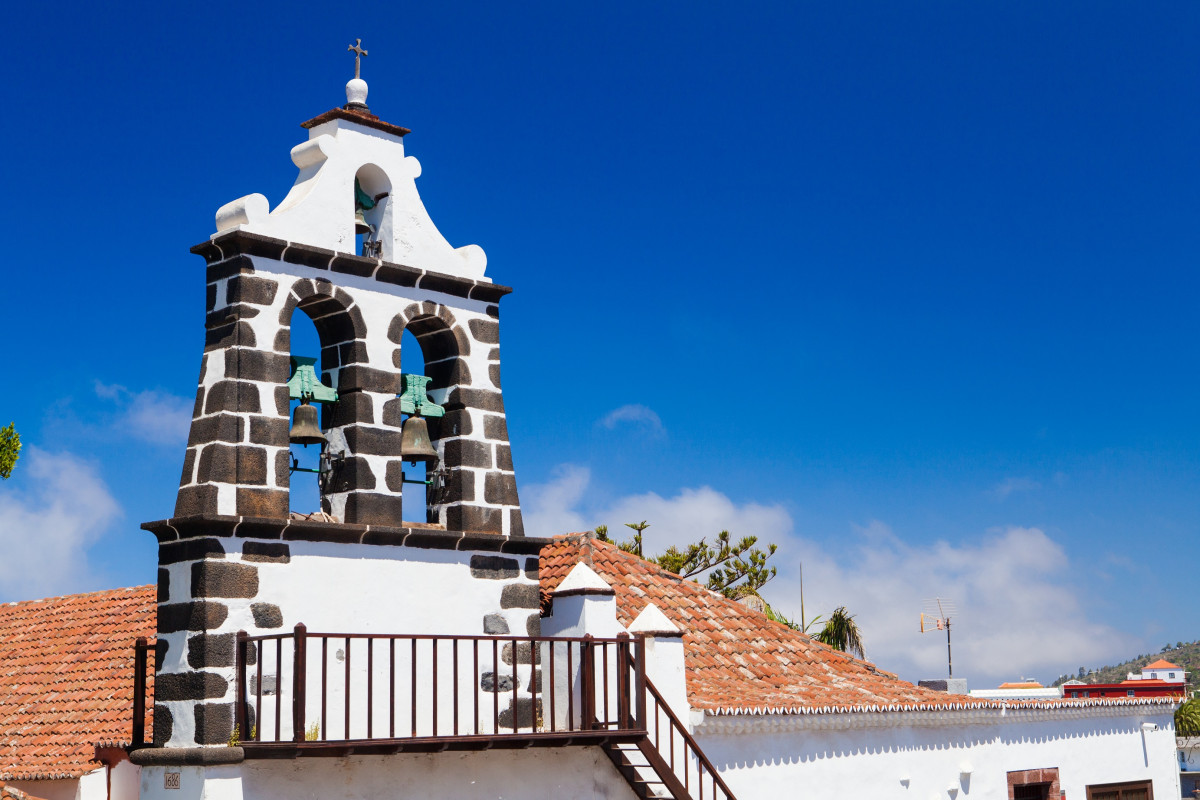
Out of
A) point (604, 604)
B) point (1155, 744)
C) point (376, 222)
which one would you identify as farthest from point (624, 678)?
point (1155, 744)

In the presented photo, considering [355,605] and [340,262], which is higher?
[340,262]

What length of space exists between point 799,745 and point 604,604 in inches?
125

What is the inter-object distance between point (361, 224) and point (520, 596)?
11.2 feet

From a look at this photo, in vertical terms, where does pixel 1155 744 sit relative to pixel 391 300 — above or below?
below

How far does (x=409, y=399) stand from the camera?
1138 cm

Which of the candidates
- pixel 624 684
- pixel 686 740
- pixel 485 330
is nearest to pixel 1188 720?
pixel 686 740

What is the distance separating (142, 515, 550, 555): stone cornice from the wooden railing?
0.75 metres

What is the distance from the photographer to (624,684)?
1136 cm

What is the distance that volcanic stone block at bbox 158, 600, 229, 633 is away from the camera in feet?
31.5

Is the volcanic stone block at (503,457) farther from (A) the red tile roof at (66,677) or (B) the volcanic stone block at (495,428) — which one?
(A) the red tile roof at (66,677)

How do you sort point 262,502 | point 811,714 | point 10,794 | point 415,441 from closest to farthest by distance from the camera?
point 262,502, point 10,794, point 415,441, point 811,714

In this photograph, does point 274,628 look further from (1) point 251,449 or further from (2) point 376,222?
(2) point 376,222

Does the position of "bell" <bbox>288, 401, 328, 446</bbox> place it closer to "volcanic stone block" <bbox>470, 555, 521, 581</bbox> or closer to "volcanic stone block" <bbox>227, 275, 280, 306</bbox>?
"volcanic stone block" <bbox>227, 275, 280, 306</bbox>

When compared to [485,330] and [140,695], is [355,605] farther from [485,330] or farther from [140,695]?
[485,330]
